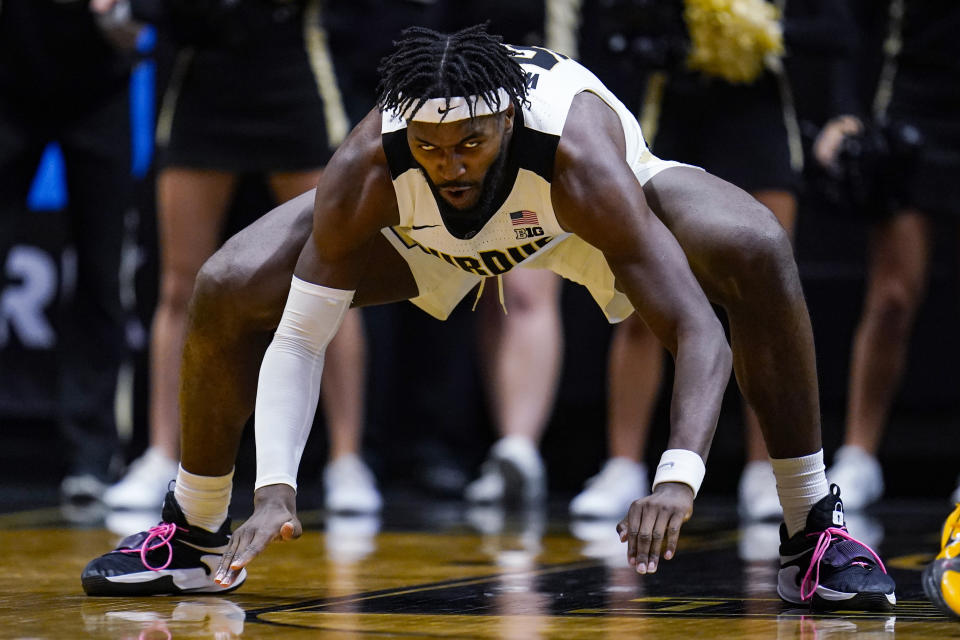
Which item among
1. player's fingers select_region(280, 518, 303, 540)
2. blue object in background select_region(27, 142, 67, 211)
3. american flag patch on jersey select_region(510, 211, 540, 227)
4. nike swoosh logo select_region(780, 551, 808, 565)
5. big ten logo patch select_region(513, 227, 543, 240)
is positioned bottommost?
nike swoosh logo select_region(780, 551, 808, 565)

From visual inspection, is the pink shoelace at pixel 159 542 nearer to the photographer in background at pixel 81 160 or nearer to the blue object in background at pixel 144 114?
the photographer in background at pixel 81 160

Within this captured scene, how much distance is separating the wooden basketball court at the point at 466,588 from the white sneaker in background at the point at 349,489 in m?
0.17

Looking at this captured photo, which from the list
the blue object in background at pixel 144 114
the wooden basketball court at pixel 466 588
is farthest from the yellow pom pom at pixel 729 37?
the blue object in background at pixel 144 114

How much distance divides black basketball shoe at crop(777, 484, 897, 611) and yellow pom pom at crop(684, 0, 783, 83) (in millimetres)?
1986

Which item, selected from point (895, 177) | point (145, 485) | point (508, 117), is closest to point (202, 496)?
point (508, 117)

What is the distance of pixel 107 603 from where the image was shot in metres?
2.83

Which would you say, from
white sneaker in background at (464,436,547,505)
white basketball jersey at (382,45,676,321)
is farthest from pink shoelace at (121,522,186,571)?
white sneaker in background at (464,436,547,505)

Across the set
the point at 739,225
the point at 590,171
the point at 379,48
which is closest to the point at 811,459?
the point at 739,225

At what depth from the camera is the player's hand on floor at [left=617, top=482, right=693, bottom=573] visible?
2305 millimetres

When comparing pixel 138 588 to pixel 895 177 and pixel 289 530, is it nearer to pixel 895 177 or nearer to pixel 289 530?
pixel 289 530

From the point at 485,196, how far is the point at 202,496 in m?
0.86

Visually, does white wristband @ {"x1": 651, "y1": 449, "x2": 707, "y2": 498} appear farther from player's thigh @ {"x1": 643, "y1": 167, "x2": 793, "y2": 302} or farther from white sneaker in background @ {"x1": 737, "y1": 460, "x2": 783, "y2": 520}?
white sneaker in background @ {"x1": 737, "y1": 460, "x2": 783, "y2": 520}

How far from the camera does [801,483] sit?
2918 millimetres

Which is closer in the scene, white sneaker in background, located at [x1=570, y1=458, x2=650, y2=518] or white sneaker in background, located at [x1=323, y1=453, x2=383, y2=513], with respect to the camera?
white sneaker in background, located at [x1=570, y1=458, x2=650, y2=518]
